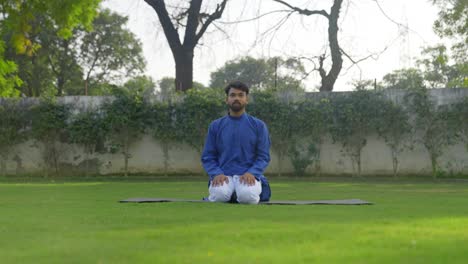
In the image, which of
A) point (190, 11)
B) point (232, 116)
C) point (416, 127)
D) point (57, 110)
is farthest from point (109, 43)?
point (232, 116)

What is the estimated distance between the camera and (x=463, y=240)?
4121mm

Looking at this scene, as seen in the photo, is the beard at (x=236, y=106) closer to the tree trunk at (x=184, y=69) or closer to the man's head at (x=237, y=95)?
the man's head at (x=237, y=95)

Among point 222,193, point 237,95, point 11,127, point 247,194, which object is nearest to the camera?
point 247,194

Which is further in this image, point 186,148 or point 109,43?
point 109,43

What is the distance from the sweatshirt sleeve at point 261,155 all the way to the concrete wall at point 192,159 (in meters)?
9.66

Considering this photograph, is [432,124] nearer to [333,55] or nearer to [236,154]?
[333,55]

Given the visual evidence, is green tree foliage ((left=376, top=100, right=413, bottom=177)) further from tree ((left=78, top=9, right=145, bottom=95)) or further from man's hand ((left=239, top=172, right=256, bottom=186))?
tree ((left=78, top=9, right=145, bottom=95))

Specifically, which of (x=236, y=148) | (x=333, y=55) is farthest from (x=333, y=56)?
(x=236, y=148)

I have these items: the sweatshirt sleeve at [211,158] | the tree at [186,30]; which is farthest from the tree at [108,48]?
the sweatshirt sleeve at [211,158]

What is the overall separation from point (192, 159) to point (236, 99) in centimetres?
1034

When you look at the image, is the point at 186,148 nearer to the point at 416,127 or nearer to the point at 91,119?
the point at 91,119

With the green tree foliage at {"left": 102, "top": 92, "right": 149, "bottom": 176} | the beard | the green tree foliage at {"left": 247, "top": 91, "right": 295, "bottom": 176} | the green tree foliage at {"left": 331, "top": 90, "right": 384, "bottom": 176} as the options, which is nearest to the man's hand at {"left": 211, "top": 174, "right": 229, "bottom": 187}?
the beard

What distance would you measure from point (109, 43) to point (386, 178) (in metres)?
22.4

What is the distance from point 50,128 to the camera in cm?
1820
